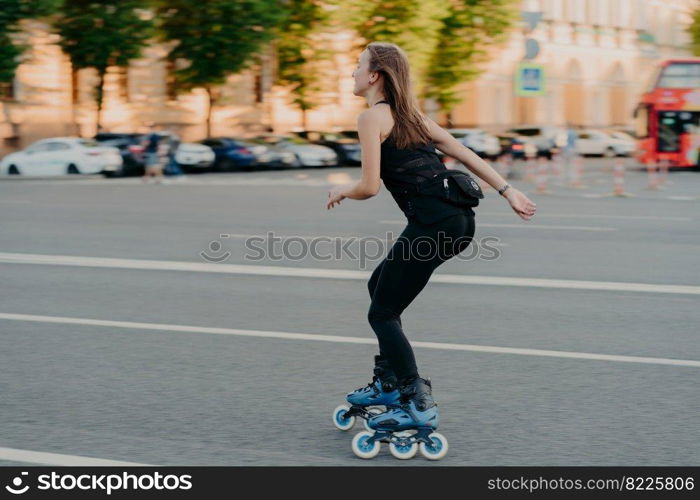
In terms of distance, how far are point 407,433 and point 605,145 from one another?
55.7 metres

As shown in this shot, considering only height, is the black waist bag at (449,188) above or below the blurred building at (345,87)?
above

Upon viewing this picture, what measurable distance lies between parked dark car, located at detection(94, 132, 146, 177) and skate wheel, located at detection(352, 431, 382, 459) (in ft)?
103

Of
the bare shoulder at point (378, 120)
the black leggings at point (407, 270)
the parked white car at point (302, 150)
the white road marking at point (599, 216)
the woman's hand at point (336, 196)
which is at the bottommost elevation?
the parked white car at point (302, 150)

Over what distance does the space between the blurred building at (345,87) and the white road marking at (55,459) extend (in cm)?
3725

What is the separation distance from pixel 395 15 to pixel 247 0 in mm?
6541

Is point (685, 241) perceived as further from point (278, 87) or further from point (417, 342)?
point (278, 87)

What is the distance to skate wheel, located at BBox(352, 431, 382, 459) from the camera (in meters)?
5.42

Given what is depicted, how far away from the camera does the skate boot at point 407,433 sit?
539 centimetres

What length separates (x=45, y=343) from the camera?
8086mm

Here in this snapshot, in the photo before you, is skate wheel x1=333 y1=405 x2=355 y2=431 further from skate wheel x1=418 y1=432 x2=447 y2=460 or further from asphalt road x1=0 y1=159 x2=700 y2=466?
skate wheel x1=418 y1=432 x2=447 y2=460
